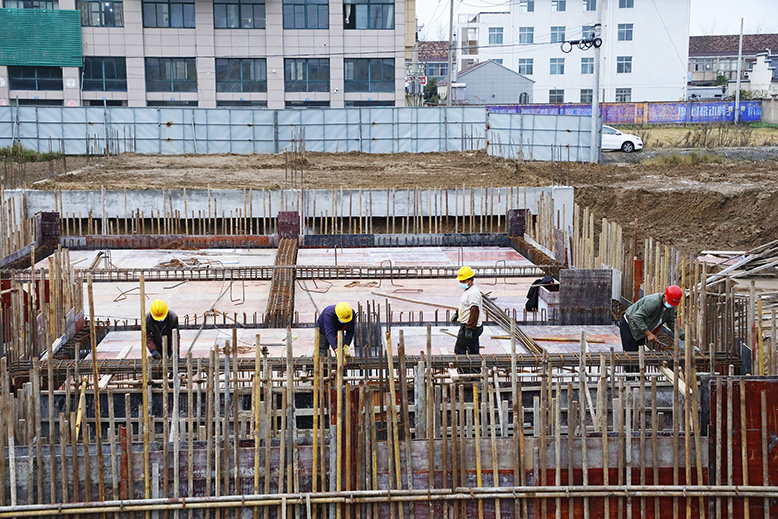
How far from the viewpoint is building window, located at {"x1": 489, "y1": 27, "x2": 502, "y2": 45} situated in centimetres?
6081

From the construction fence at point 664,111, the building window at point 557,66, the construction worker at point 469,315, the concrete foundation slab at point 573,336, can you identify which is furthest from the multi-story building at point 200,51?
the construction worker at point 469,315

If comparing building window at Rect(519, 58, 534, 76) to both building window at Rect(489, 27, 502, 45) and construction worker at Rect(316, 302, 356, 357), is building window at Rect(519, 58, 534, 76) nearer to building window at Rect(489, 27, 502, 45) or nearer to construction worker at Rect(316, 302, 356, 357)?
building window at Rect(489, 27, 502, 45)

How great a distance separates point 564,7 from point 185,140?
30968 millimetres

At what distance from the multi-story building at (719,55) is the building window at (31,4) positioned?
153 feet

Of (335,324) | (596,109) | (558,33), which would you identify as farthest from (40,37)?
(335,324)

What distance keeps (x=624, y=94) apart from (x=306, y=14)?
22826 mm

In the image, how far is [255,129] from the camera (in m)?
33.2

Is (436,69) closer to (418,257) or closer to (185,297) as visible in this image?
(418,257)

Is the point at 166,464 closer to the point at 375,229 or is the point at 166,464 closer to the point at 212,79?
the point at 375,229

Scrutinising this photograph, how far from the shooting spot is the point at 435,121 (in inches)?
1303

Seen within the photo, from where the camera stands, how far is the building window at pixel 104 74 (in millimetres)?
39750

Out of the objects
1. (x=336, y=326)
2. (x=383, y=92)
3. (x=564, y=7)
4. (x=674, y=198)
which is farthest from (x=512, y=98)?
(x=336, y=326)

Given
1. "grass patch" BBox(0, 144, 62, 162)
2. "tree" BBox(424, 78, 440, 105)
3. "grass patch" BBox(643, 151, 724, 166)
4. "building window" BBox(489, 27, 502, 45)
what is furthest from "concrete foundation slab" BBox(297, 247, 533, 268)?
"building window" BBox(489, 27, 502, 45)

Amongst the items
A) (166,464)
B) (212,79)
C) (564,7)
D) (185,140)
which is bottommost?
(166,464)
